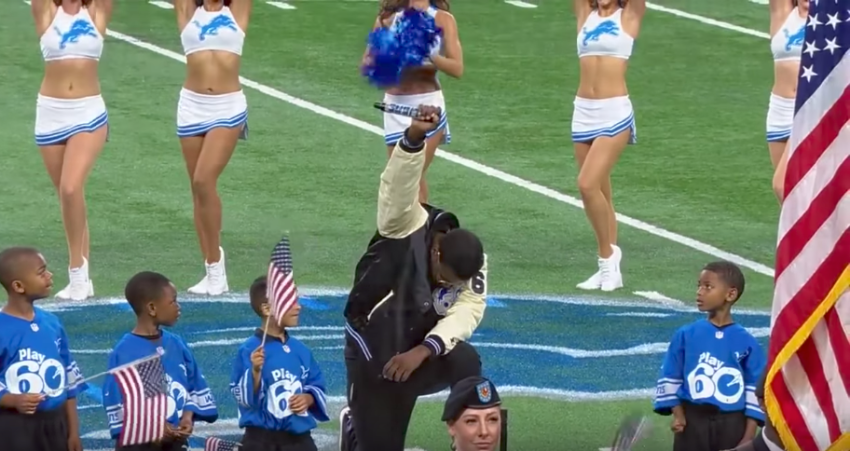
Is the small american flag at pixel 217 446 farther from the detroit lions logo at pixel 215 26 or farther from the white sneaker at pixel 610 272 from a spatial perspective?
the white sneaker at pixel 610 272

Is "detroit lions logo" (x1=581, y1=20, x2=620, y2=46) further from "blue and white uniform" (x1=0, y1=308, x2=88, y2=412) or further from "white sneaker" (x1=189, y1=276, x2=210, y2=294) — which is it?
"blue and white uniform" (x1=0, y1=308, x2=88, y2=412)

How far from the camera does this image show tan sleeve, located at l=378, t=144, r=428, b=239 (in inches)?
231

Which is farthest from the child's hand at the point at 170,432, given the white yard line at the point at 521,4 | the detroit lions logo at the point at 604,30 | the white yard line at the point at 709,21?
the white yard line at the point at 521,4

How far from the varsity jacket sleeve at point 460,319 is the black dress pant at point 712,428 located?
1104mm

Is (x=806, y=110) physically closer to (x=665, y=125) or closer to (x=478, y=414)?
(x=478, y=414)

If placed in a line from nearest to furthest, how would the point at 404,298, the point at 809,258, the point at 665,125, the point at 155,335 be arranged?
the point at 809,258, the point at 404,298, the point at 155,335, the point at 665,125

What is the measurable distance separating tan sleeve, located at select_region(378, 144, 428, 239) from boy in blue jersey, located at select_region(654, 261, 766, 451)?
1414 mm

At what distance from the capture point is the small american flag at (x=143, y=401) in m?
6.71

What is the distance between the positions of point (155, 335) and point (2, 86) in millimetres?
8886

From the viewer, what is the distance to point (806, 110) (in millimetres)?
5406

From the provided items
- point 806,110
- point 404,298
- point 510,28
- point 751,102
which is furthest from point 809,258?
point 510,28

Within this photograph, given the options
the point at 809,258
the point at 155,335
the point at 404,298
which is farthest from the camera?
the point at 155,335

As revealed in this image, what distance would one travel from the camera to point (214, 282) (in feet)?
34.2

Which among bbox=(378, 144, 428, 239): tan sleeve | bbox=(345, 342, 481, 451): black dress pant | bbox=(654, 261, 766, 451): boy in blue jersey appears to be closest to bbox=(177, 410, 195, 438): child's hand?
bbox=(345, 342, 481, 451): black dress pant
